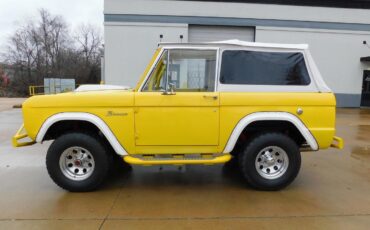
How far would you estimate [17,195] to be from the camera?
4281 mm

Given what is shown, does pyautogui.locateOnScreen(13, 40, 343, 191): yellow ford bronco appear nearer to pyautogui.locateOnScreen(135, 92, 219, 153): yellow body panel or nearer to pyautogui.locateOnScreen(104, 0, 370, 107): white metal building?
pyautogui.locateOnScreen(135, 92, 219, 153): yellow body panel

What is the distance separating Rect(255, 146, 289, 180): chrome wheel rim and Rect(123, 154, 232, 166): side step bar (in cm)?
55

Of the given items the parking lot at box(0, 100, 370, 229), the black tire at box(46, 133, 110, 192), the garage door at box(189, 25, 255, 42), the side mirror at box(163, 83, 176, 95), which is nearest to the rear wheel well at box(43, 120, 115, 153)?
the black tire at box(46, 133, 110, 192)

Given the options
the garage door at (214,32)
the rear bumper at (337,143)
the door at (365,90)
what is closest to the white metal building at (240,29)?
the garage door at (214,32)

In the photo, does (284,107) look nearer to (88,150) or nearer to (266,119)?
(266,119)

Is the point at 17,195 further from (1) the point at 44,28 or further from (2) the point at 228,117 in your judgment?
(1) the point at 44,28

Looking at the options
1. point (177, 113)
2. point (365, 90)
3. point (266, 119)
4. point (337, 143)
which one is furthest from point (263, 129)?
point (365, 90)

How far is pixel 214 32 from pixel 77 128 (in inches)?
544

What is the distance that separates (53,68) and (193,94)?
45.7m

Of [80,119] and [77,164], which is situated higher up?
[80,119]

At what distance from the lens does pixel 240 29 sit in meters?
17.2

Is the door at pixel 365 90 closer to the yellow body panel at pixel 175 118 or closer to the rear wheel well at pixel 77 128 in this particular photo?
the yellow body panel at pixel 175 118

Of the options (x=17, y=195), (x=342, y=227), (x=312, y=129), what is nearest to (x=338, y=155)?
(x=312, y=129)

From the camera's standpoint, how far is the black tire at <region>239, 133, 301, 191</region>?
4422 millimetres
